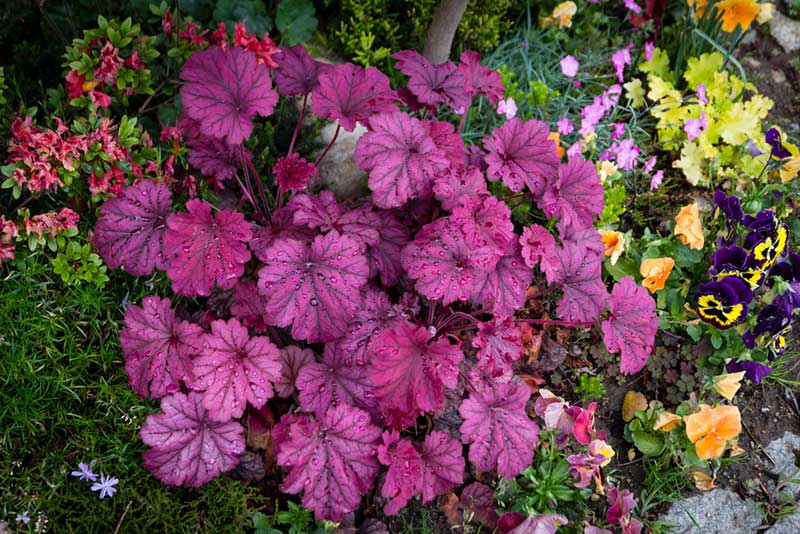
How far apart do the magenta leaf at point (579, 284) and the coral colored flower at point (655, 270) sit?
1.07 feet

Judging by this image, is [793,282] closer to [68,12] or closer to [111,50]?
[111,50]

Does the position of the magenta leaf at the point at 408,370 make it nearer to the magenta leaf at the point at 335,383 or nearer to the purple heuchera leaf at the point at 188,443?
the magenta leaf at the point at 335,383

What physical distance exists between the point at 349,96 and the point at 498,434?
120 centimetres

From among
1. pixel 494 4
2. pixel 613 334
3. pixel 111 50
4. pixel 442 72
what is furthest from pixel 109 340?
pixel 494 4

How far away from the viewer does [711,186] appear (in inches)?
124

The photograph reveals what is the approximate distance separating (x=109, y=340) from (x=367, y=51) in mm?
1750

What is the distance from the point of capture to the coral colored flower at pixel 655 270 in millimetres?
2492

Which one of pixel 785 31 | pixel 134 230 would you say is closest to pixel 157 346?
pixel 134 230

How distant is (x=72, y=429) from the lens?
2166 millimetres

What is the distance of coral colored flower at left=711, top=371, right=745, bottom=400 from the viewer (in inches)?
95.1

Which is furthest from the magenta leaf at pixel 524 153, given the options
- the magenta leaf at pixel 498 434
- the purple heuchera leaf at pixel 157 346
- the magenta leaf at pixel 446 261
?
the purple heuchera leaf at pixel 157 346

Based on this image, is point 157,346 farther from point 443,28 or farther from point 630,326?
point 443,28

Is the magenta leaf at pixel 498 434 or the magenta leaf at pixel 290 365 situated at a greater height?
the magenta leaf at pixel 498 434

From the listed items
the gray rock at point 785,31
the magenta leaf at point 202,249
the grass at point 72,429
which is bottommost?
the grass at point 72,429
